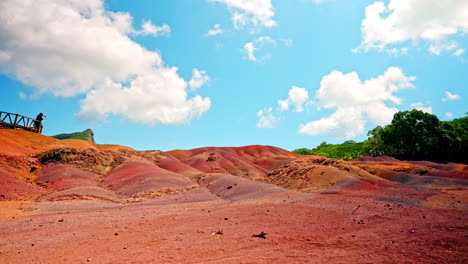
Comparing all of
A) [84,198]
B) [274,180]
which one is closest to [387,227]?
[84,198]

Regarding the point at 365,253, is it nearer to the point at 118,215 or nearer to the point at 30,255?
the point at 30,255

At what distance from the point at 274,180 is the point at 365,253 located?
2540cm

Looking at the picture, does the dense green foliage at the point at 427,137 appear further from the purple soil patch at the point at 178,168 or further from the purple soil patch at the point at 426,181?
the purple soil patch at the point at 178,168

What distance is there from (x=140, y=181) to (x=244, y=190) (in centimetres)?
1093

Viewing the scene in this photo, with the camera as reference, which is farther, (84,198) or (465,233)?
(84,198)

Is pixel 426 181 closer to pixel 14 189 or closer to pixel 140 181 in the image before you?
pixel 140 181

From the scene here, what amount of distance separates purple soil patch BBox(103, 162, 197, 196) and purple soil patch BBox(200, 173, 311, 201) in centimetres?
277

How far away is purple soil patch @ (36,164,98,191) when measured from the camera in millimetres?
25117

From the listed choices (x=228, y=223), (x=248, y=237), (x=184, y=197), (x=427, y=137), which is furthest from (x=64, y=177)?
(x=427, y=137)

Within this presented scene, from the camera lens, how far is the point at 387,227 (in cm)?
1037

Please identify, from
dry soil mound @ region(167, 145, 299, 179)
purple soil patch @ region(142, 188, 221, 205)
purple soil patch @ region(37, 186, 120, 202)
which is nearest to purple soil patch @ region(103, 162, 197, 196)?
purple soil patch @ region(142, 188, 221, 205)

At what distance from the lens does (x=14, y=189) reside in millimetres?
21156

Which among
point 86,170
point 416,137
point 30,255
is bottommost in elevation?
point 30,255

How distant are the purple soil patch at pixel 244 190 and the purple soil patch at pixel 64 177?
1200 cm
